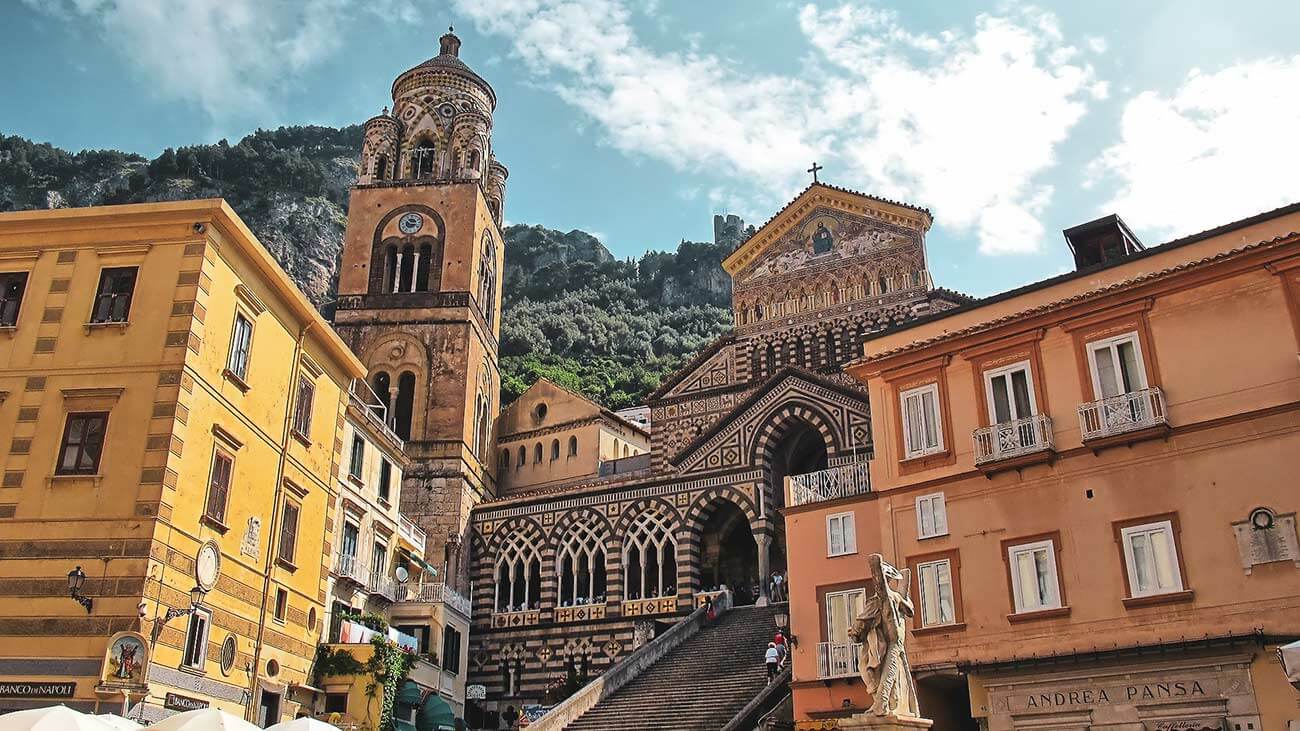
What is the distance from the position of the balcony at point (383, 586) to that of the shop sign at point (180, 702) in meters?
10.7

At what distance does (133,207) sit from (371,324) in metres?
22.3

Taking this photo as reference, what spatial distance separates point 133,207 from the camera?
18844 millimetres

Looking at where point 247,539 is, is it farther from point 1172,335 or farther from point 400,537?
point 1172,335

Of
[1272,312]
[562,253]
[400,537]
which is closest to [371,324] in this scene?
[400,537]

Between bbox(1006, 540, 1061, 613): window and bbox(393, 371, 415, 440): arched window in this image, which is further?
bbox(393, 371, 415, 440): arched window

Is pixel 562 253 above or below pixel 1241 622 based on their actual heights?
above

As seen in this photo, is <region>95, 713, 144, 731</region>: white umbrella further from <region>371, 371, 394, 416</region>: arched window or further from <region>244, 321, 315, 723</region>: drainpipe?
<region>371, 371, 394, 416</region>: arched window

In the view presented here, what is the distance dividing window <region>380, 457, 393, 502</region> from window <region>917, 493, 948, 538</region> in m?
16.4

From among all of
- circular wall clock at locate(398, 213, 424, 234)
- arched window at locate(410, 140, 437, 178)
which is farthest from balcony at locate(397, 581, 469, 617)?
arched window at locate(410, 140, 437, 178)

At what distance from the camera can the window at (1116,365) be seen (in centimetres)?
1762

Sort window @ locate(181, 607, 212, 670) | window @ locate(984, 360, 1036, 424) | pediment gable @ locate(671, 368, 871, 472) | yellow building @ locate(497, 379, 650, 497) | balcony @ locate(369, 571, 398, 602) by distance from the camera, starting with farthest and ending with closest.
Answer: yellow building @ locate(497, 379, 650, 497) < pediment gable @ locate(671, 368, 871, 472) < balcony @ locate(369, 571, 398, 602) < window @ locate(984, 360, 1036, 424) < window @ locate(181, 607, 212, 670)

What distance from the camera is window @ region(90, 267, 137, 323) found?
18531 millimetres

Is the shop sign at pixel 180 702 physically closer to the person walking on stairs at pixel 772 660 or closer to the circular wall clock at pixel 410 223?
the person walking on stairs at pixel 772 660

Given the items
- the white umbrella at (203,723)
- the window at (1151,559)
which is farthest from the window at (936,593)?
the white umbrella at (203,723)
